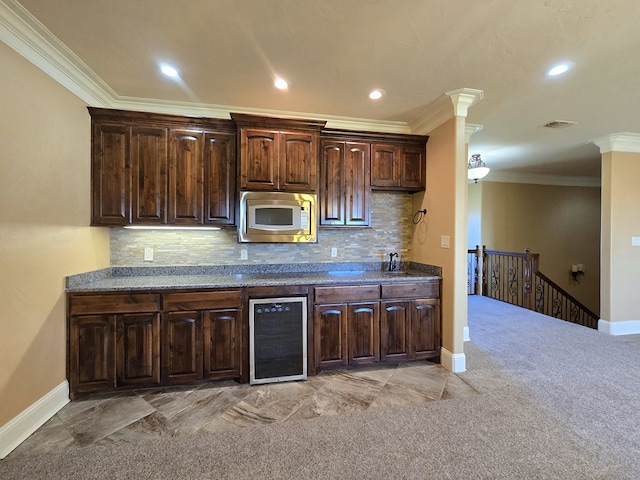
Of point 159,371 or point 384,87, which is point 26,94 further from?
point 384,87

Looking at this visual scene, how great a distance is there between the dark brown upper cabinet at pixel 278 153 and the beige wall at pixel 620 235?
4.25 metres

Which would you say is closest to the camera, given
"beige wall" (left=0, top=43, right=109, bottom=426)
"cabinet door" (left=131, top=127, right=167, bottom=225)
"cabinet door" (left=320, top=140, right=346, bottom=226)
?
"beige wall" (left=0, top=43, right=109, bottom=426)

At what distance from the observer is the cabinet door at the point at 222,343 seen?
2652 millimetres

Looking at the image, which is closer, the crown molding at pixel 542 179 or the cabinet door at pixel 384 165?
the cabinet door at pixel 384 165

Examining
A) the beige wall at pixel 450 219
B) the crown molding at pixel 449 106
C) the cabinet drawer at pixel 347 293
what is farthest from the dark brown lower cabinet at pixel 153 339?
the crown molding at pixel 449 106

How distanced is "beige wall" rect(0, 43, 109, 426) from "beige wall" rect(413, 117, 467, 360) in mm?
3380

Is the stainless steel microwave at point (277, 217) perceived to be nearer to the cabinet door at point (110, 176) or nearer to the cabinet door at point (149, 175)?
the cabinet door at point (149, 175)

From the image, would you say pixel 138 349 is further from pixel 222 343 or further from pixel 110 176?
pixel 110 176

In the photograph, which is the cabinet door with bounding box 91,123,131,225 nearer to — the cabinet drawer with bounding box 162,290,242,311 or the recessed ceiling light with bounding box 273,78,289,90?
the cabinet drawer with bounding box 162,290,242,311

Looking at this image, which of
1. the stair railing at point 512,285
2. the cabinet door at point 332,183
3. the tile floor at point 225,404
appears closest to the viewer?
the tile floor at point 225,404

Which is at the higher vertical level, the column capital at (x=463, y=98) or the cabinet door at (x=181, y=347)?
the column capital at (x=463, y=98)

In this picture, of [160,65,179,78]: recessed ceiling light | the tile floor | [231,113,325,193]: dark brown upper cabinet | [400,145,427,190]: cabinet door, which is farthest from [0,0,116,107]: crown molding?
[400,145,427,190]: cabinet door

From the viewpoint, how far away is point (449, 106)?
2.92 meters

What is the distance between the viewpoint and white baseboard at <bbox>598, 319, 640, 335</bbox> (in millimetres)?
4180
